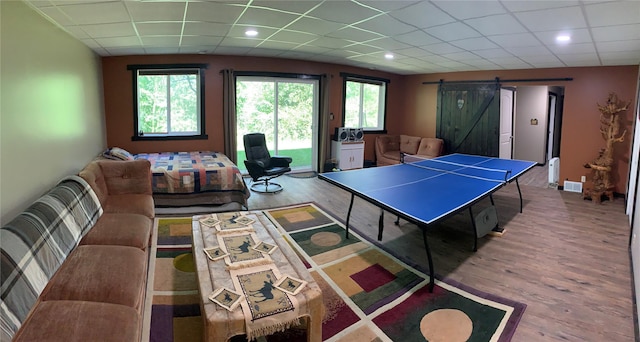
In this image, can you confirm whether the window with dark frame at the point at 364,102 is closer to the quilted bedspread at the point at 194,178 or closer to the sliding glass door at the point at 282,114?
the sliding glass door at the point at 282,114

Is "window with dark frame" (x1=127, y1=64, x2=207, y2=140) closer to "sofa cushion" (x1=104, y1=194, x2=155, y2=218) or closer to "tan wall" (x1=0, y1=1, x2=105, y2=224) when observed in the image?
"tan wall" (x1=0, y1=1, x2=105, y2=224)

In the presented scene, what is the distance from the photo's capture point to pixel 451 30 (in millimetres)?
3658

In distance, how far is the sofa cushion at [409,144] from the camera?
7.67 m

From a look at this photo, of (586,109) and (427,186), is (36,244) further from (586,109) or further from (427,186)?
(586,109)

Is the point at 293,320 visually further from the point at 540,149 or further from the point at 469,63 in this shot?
the point at 540,149

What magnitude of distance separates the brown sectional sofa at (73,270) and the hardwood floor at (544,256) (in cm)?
223

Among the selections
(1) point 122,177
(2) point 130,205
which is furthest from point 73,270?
(1) point 122,177

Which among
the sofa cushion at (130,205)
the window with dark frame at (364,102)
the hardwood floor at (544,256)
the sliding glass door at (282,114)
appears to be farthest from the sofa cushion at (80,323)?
the window with dark frame at (364,102)

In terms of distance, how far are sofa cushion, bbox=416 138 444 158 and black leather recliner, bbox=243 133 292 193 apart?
3.35m

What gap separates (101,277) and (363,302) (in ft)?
5.56

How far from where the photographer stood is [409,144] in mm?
7777

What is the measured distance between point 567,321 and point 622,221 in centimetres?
306

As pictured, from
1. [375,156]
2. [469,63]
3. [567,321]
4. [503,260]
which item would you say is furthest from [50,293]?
[375,156]

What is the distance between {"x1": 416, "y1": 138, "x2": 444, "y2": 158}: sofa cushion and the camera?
23.9ft
